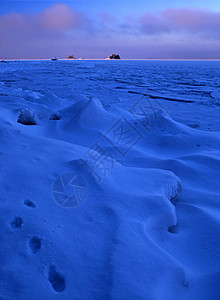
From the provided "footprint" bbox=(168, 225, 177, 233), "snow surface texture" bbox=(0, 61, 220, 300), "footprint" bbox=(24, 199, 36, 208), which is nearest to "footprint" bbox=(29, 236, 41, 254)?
"snow surface texture" bbox=(0, 61, 220, 300)

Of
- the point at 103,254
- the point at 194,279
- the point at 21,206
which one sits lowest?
the point at 194,279

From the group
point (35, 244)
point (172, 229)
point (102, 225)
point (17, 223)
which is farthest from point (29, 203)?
point (172, 229)

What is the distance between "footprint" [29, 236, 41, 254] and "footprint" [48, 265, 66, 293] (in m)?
0.09

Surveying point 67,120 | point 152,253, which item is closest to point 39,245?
point 152,253

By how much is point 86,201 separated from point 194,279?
58cm

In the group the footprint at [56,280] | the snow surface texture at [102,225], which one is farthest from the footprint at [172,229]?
the footprint at [56,280]

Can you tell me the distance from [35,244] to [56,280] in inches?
6.4

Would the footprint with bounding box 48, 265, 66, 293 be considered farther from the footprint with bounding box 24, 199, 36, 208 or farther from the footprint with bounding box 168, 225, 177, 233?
the footprint with bounding box 168, 225, 177, 233

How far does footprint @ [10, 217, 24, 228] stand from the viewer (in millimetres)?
960

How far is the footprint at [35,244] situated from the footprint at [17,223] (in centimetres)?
9

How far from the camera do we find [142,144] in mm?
2643

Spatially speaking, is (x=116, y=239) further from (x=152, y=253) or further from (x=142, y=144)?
(x=142, y=144)

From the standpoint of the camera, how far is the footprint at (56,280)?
0.79 meters

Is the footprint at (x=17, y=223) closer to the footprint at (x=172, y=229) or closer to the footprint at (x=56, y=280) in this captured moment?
the footprint at (x=56, y=280)
